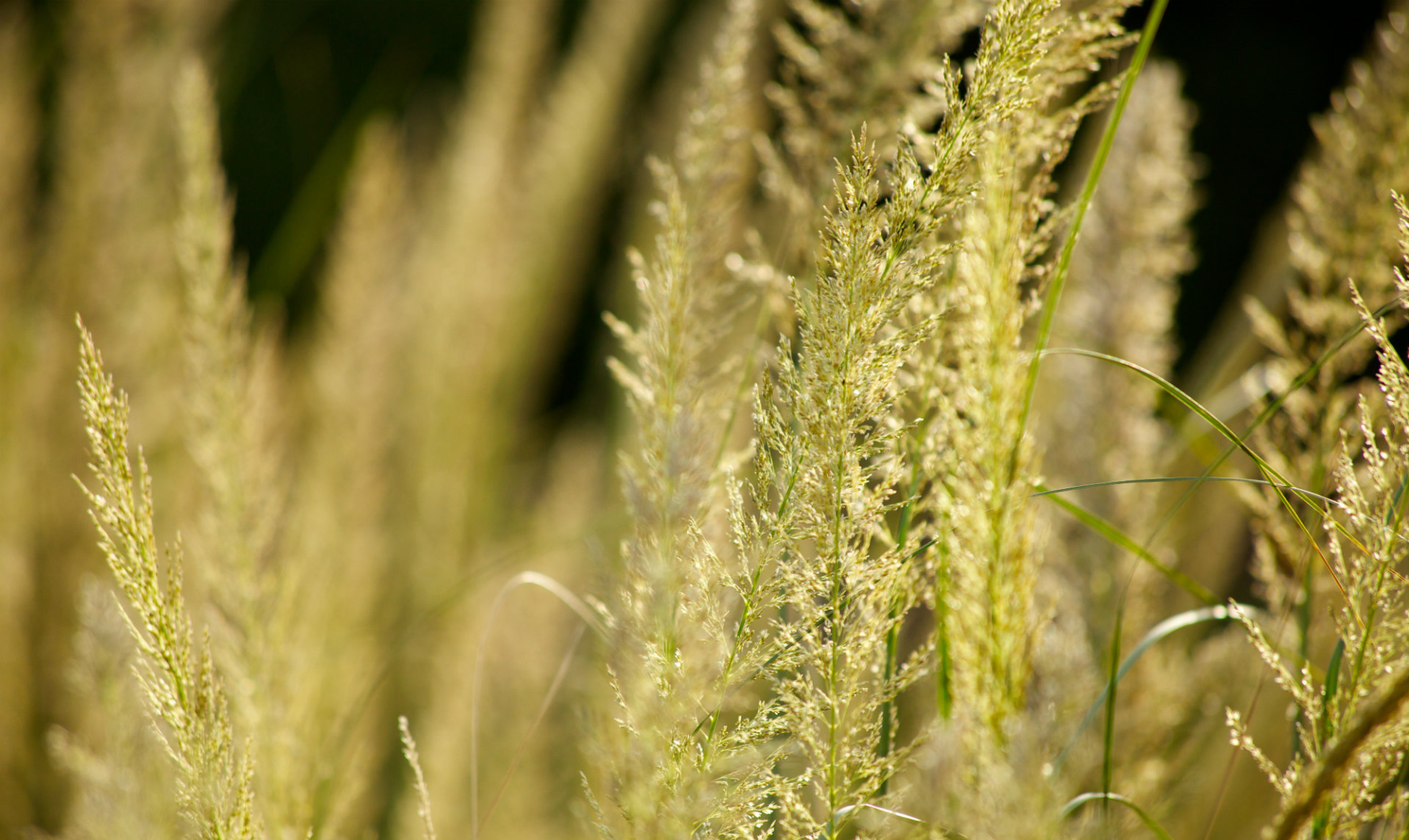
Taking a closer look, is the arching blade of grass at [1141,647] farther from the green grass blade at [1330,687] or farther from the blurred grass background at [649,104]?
the blurred grass background at [649,104]

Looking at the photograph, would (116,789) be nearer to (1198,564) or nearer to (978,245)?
(978,245)

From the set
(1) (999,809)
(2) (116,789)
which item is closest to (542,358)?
(2) (116,789)

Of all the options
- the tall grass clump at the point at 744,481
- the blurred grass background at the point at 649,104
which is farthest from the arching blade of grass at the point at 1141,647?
the blurred grass background at the point at 649,104

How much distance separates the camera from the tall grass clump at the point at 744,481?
0.25m

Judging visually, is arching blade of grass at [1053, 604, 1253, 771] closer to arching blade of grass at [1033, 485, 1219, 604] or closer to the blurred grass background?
arching blade of grass at [1033, 485, 1219, 604]

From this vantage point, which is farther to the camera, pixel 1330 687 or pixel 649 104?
pixel 649 104

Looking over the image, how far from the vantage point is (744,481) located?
0.26 m

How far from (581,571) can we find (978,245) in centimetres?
69

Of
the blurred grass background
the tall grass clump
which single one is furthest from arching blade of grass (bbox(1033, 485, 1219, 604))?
the blurred grass background

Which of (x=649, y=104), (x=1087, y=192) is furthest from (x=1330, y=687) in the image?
(x=649, y=104)

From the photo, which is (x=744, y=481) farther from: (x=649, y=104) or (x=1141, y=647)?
(x=649, y=104)

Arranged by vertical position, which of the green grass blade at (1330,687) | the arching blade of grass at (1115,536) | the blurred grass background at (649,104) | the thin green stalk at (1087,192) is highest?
the blurred grass background at (649,104)

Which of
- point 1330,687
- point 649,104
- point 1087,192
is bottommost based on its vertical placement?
point 1330,687

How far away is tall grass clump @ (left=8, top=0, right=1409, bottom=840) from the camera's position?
249 millimetres
